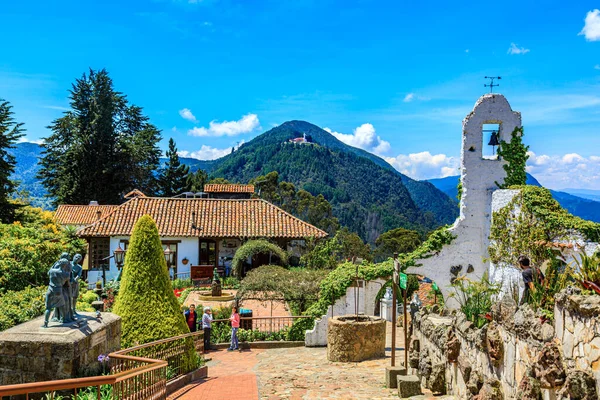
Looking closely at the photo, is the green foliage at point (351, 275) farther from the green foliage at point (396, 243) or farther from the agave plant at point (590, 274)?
the green foliage at point (396, 243)

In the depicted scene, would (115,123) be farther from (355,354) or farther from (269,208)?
(355,354)

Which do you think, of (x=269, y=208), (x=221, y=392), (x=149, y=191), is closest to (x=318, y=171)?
(x=149, y=191)

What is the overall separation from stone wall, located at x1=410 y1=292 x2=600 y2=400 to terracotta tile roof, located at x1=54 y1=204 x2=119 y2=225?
117ft

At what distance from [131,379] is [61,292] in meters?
2.08

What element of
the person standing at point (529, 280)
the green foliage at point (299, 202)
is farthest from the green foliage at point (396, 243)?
the person standing at point (529, 280)

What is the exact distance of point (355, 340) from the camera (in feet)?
43.1

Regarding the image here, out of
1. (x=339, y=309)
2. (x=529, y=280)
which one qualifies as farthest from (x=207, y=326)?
(x=529, y=280)

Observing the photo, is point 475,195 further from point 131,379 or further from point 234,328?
point 131,379

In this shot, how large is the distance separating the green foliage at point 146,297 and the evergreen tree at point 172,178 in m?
46.9

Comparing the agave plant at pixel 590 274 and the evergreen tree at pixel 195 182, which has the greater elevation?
the evergreen tree at pixel 195 182

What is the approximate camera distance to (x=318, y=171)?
12925 centimetres

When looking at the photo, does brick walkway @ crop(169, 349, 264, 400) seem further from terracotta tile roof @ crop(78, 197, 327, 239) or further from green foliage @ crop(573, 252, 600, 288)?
terracotta tile roof @ crop(78, 197, 327, 239)

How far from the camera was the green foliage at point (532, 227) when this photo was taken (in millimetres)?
12625

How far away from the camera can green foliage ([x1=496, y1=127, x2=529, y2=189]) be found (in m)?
16.8
